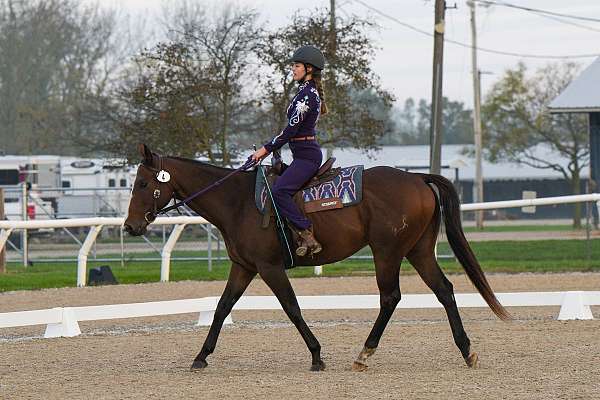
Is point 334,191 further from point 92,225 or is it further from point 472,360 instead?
point 92,225

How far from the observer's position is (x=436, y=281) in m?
10.4

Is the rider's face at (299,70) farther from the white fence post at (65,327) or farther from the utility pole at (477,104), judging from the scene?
the utility pole at (477,104)

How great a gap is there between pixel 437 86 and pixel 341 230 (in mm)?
17327

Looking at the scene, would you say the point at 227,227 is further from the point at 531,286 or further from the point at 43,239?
the point at 43,239

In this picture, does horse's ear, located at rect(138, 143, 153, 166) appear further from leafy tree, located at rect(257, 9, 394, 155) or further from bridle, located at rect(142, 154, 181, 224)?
leafy tree, located at rect(257, 9, 394, 155)

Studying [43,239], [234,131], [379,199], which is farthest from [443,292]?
[43,239]

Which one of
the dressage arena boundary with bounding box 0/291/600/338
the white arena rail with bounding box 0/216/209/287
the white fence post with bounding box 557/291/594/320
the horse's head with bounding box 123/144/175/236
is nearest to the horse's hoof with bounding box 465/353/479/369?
the horse's head with bounding box 123/144/175/236

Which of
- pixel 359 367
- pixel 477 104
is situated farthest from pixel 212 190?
pixel 477 104

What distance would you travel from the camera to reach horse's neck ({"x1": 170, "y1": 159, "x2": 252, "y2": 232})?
10438 mm

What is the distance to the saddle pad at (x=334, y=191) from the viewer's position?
33.4 ft

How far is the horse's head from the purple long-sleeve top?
1.02 meters

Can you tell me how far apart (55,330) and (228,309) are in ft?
11.1

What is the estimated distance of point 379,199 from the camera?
1025 cm

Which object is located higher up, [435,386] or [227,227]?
[227,227]
